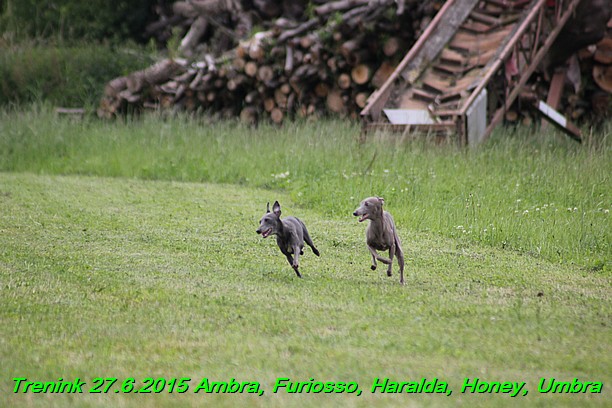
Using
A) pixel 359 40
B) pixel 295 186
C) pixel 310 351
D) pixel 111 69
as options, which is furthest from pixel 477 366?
pixel 111 69

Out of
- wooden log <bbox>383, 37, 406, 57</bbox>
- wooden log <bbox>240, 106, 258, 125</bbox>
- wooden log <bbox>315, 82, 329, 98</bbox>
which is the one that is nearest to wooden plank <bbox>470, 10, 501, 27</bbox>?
wooden log <bbox>383, 37, 406, 57</bbox>

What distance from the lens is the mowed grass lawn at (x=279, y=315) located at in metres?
4.89

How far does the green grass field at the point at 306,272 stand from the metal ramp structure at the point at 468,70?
0.66m

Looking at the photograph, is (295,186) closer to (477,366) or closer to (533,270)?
(533,270)

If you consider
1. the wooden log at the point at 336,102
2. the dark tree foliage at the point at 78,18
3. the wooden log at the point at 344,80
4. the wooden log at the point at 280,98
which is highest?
the wooden log at the point at 344,80

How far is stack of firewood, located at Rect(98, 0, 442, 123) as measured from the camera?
18.7m

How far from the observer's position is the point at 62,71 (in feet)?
85.0

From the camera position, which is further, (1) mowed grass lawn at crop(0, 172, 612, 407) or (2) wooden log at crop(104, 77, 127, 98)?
(2) wooden log at crop(104, 77, 127, 98)

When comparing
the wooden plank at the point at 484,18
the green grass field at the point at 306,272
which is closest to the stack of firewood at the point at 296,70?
the wooden plank at the point at 484,18

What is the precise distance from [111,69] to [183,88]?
5133mm

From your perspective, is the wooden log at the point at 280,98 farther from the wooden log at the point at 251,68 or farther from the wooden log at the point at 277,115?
the wooden log at the point at 251,68

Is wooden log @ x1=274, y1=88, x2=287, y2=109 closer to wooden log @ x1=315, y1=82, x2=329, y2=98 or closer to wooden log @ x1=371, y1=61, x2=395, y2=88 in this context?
wooden log @ x1=315, y1=82, x2=329, y2=98

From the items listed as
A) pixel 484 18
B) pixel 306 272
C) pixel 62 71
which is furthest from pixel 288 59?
pixel 306 272

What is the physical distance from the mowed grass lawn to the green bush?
15288mm
